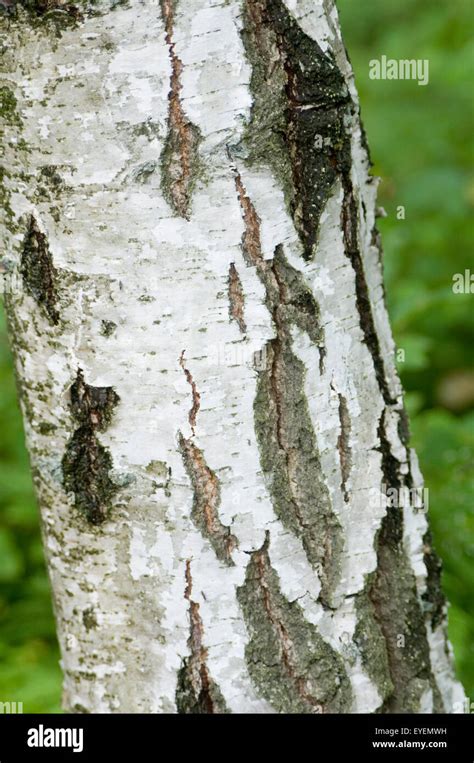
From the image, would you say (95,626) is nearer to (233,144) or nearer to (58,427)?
(58,427)

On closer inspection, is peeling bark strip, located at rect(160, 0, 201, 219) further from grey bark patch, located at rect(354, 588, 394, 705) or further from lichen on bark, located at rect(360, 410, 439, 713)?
grey bark patch, located at rect(354, 588, 394, 705)

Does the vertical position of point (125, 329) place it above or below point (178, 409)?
above

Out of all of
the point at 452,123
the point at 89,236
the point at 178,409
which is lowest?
the point at 178,409

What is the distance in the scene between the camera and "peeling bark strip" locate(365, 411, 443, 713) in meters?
1.59

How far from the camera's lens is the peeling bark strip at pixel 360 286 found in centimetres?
144

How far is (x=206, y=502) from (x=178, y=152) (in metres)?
0.61

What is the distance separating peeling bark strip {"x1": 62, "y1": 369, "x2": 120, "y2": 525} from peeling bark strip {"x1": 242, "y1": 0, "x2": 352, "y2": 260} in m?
0.45

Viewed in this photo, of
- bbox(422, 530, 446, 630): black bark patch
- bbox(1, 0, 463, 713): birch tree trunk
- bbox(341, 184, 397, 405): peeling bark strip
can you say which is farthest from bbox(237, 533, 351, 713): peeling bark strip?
bbox(341, 184, 397, 405): peeling bark strip

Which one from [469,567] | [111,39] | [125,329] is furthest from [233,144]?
[469,567]

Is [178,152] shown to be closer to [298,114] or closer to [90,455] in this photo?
[298,114]

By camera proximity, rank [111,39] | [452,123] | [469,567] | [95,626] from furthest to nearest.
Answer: [452,123], [469,567], [95,626], [111,39]

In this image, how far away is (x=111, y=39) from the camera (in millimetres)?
1231

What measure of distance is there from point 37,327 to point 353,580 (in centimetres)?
78

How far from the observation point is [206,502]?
142 centimetres
